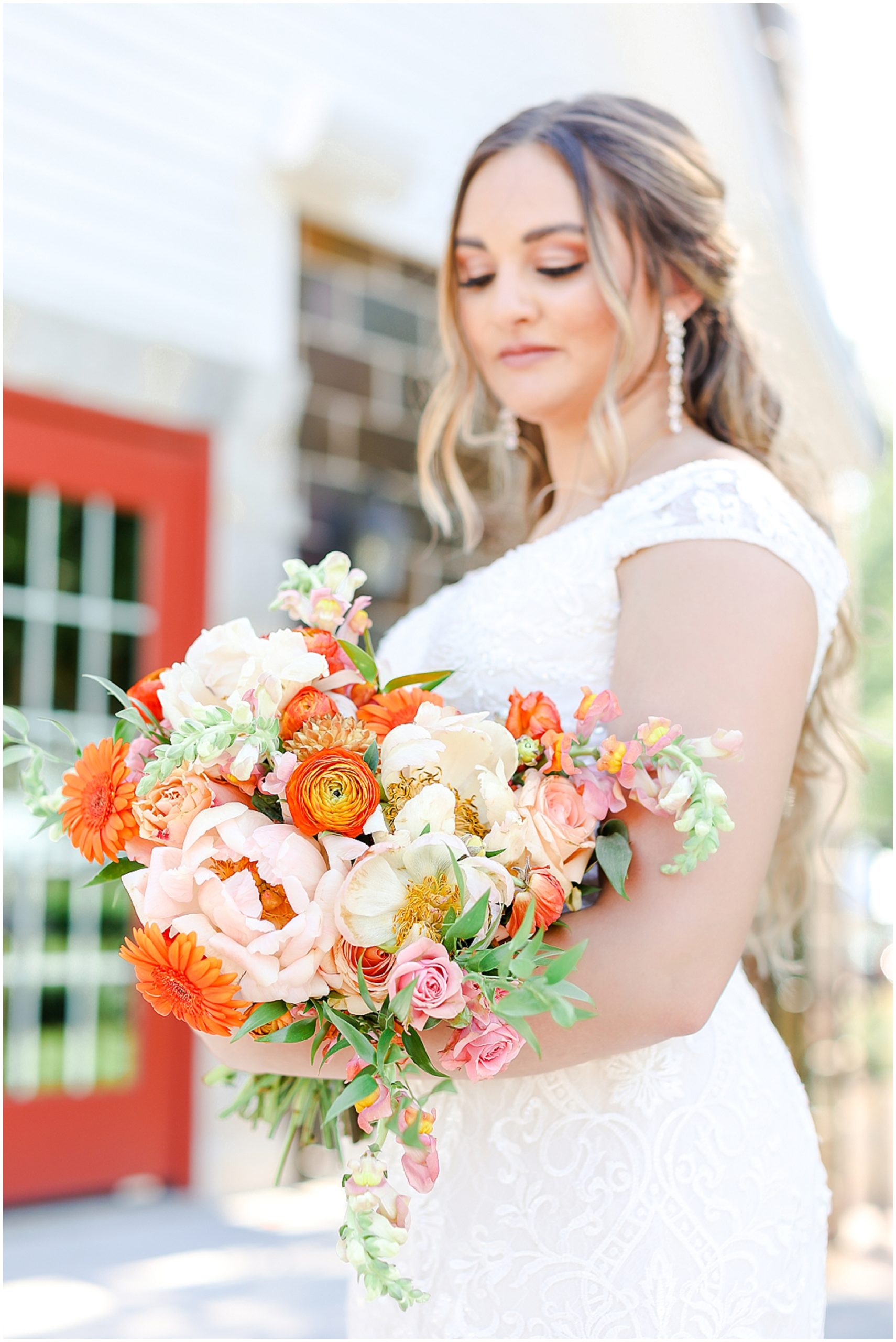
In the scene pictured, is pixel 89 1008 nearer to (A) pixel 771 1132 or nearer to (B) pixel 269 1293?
(B) pixel 269 1293

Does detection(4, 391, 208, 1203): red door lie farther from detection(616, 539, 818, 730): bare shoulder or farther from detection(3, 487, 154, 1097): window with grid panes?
detection(616, 539, 818, 730): bare shoulder

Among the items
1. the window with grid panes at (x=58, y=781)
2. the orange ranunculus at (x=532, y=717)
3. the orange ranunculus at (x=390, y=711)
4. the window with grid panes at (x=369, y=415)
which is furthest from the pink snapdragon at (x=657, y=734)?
the window with grid panes at (x=369, y=415)

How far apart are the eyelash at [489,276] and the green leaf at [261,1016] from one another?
112 centimetres

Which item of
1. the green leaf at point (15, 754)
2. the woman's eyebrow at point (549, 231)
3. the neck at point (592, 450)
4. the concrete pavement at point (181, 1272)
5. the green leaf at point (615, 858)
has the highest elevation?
the woman's eyebrow at point (549, 231)

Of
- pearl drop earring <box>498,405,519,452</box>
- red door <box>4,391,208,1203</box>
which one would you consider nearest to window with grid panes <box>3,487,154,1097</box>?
red door <box>4,391,208,1203</box>

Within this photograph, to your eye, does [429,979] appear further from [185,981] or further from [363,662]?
[363,662]

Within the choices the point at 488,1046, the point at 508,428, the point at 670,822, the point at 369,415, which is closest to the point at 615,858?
the point at 670,822

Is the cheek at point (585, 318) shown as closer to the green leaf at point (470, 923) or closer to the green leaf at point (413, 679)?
the green leaf at point (413, 679)

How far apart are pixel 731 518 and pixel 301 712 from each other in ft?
1.95

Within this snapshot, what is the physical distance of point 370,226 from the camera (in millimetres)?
5234

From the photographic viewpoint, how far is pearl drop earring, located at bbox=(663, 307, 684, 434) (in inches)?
71.1

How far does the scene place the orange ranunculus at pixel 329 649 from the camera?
1.33m

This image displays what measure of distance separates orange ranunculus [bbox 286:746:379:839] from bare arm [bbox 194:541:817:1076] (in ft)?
0.79

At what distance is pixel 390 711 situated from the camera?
1265mm
